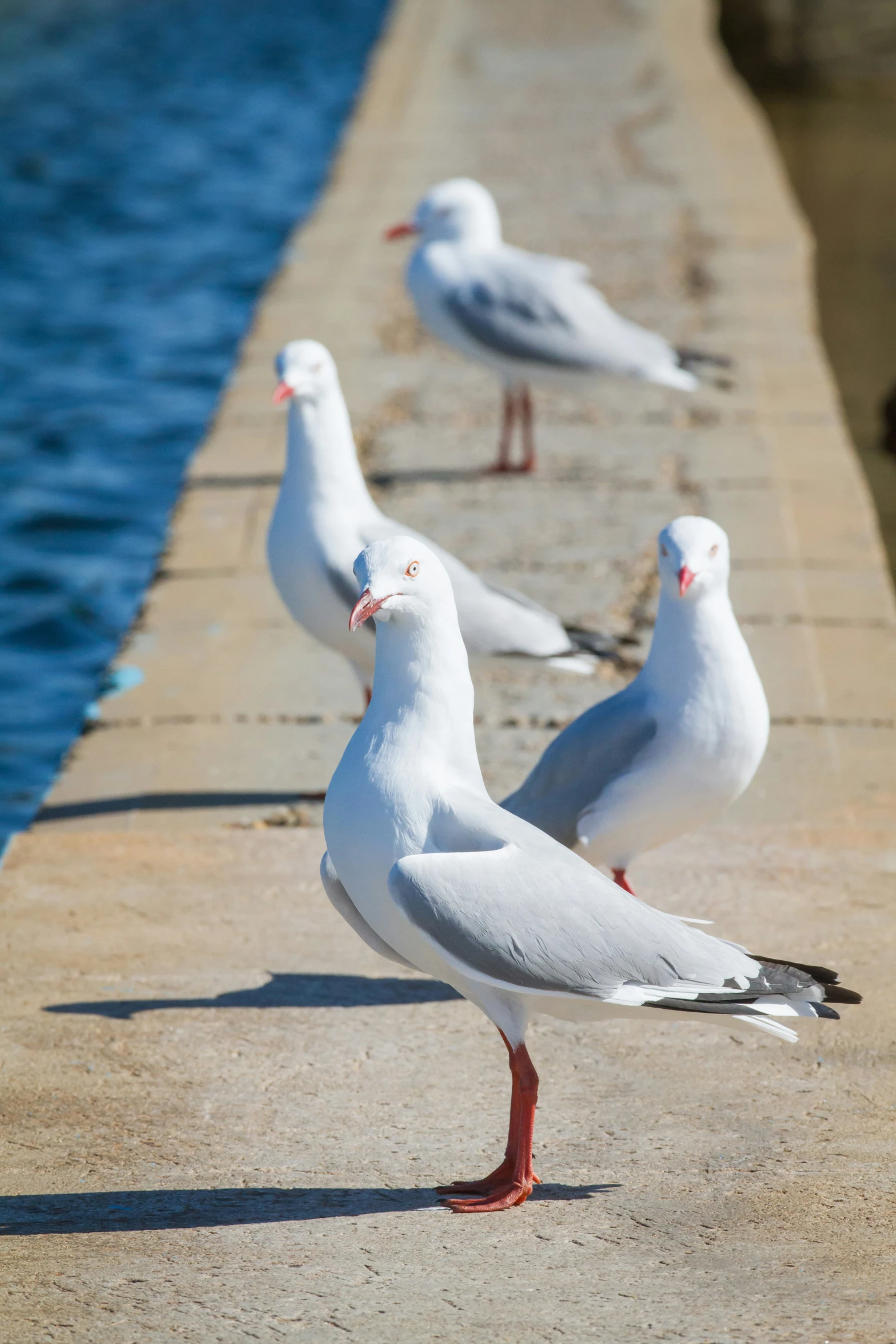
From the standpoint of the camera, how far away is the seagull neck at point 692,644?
3592 millimetres

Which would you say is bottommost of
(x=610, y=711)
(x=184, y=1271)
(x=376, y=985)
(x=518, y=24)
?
(x=518, y=24)

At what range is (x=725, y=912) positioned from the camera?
393 centimetres

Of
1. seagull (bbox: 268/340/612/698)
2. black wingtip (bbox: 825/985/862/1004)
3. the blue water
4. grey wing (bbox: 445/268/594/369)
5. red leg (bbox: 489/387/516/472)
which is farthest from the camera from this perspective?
the blue water

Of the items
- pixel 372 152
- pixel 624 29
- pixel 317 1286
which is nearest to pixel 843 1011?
pixel 317 1286

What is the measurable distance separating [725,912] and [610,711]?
58cm

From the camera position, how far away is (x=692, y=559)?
11.8ft

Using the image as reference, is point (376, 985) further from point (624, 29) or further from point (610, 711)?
point (624, 29)

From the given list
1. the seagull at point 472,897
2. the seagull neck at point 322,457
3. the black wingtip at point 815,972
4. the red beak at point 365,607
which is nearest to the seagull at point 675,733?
the seagull at point 472,897

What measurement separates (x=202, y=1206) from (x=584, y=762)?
127 centimetres

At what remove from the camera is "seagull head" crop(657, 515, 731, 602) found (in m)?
3.58

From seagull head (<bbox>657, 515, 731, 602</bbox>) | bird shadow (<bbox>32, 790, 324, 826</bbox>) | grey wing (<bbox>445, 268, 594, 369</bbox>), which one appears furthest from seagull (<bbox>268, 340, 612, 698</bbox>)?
grey wing (<bbox>445, 268, 594, 369</bbox>)

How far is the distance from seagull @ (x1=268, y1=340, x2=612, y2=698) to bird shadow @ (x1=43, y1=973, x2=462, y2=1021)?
103 centimetres

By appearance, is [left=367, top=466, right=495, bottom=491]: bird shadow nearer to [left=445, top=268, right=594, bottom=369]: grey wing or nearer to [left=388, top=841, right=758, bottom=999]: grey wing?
[left=445, top=268, right=594, bottom=369]: grey wing

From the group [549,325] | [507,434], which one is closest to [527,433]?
[507,434]
